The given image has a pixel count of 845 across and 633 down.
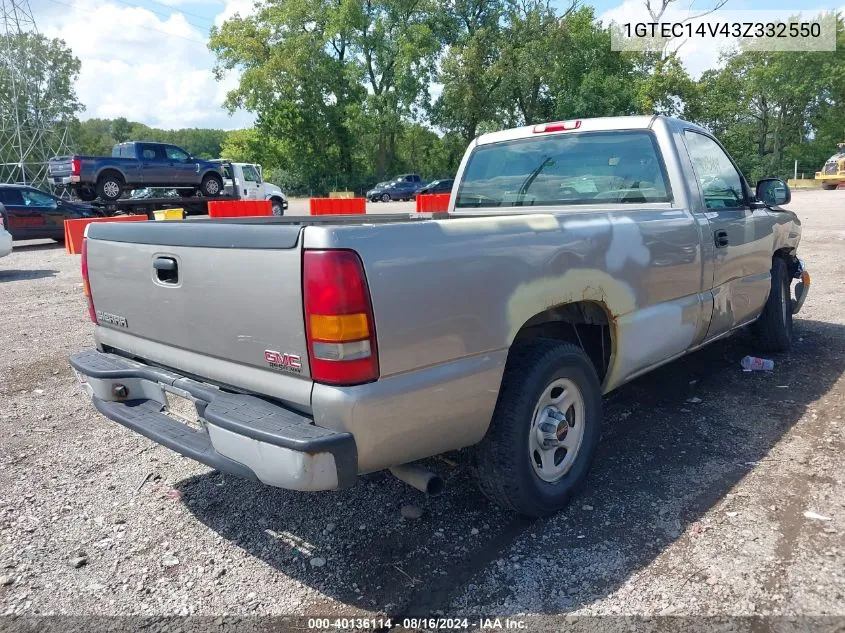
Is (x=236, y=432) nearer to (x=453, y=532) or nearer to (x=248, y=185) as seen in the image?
(x=453, y=532)

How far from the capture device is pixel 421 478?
2.49 meters

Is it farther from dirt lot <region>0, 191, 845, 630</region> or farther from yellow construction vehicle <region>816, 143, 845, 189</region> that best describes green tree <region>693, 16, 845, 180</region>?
dirt lot <region>0, 191, 845, 630</region>

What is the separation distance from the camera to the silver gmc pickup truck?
2.20m

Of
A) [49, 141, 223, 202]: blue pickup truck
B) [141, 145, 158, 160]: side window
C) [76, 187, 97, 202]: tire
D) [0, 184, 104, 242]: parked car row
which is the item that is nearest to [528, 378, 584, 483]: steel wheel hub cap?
[0, 184, 104, 242]: parked car row

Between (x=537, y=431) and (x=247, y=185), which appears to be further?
(x=247, y=185)

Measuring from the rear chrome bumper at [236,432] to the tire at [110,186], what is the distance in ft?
66.4

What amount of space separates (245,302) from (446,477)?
64.8 inches

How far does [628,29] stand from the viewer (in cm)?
4228

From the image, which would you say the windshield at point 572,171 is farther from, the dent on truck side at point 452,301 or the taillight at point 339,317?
the taillight at point 339,317

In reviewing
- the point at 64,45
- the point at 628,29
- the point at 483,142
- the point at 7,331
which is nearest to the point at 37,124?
the point at 64,45

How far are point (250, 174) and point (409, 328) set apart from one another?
89.6ft

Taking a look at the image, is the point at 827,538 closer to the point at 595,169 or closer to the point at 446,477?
the point at 446,477

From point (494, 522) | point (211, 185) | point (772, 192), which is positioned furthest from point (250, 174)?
point (494, 522)

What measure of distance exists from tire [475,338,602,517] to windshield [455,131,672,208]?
1.52m
